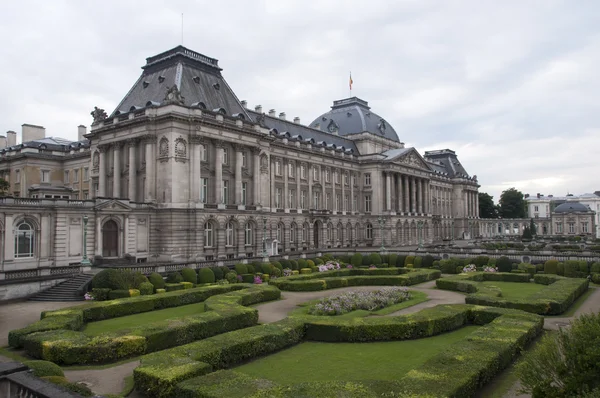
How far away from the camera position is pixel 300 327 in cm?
2038

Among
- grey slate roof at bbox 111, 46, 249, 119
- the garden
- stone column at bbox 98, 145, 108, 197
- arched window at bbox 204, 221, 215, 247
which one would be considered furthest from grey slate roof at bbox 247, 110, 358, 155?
the garden

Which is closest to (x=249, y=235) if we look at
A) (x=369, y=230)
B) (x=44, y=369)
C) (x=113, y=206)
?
(x=113, y=206)

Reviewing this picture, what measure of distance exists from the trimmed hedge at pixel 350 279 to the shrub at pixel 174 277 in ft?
23.9

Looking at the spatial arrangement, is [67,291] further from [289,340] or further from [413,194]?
[413,194]

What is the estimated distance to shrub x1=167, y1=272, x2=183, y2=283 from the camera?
1489 inches

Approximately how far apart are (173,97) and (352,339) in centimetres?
3478

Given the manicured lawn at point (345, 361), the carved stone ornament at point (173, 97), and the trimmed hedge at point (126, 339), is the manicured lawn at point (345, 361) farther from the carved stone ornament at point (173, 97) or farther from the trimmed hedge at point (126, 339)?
the carved stone ornament at point (173, 97)

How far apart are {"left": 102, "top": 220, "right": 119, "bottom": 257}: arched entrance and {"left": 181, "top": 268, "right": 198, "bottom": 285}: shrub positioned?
9.77m

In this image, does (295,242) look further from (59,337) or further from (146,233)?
(59,337)

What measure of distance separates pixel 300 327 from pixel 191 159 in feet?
104

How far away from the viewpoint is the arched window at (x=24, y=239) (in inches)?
1478

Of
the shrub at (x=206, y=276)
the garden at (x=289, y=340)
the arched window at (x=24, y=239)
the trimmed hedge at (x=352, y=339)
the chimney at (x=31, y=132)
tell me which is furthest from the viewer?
the chimney at (x=31, y=132)

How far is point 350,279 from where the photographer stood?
40250 mm

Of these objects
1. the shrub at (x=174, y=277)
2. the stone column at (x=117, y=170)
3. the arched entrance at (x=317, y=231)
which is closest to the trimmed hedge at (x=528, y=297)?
the shrub at (x=174, y=277)
